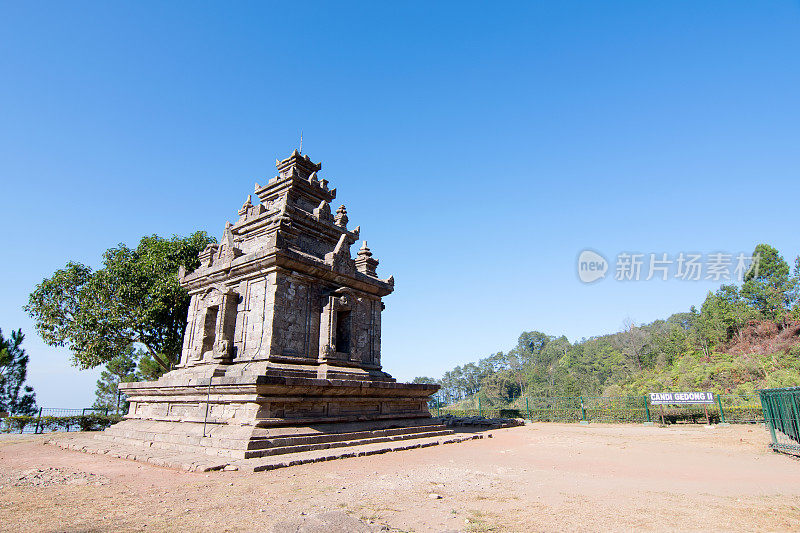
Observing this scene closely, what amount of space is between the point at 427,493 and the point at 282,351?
6.70m

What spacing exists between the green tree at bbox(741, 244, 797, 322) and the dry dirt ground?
4563 centimetres

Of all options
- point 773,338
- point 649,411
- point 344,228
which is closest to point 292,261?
Result: point 344,228

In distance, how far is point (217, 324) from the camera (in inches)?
500

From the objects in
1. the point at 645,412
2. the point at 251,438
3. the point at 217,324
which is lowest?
the point at 645,412

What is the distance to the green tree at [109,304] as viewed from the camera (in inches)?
781

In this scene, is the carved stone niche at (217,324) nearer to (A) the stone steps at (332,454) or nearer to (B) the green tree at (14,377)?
(A) the stone steps at (332,454)

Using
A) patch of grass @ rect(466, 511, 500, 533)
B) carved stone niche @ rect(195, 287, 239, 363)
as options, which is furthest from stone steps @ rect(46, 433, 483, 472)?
patch of grass @ rect(466, 511, 500, 533)

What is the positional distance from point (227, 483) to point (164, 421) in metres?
6.71

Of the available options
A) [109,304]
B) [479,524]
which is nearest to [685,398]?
[479,524]

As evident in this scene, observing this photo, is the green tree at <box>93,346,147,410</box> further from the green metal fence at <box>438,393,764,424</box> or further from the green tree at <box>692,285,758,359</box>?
the green tree at <box>692,285,758,359</box>

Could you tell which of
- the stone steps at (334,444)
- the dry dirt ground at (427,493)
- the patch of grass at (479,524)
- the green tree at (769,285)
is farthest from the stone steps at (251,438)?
the green tree at (769,285)

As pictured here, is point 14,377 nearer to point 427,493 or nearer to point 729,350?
point 427,493

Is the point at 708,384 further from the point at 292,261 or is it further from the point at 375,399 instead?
the point at 292,261

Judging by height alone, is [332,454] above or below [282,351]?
below
